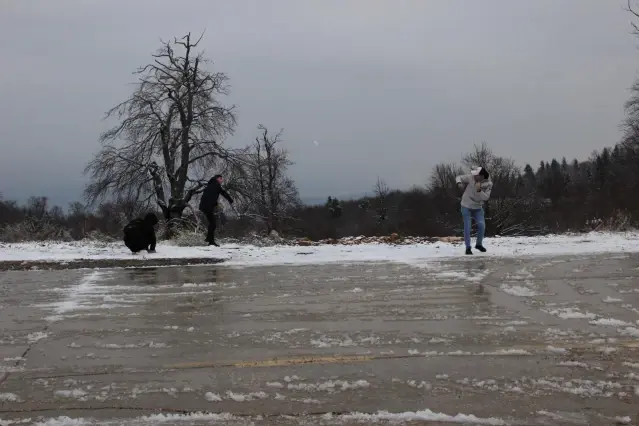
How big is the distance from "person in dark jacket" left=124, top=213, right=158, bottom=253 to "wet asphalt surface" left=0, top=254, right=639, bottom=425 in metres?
3.49

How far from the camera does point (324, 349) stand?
463 cm

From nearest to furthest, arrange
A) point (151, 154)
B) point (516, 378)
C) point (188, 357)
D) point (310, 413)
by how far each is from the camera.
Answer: point (310, 413) < point (516, 378) < point (188, 357) < point (151, 154)

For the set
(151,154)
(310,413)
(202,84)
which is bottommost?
(310,413)

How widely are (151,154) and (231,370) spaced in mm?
23782

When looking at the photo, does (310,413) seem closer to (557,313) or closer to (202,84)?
(557,313)

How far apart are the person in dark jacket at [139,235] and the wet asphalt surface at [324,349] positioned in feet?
11.4

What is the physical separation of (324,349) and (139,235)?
8.02 meters

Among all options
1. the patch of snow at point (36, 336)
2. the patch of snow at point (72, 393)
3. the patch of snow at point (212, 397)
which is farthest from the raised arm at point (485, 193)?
the patch of snow at point (72, 393)

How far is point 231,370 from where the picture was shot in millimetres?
4160

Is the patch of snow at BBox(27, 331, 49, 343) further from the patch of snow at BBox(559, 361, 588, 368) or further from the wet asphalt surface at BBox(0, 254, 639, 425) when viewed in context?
the patch of snow at BBox(559, 361, 588, 368)

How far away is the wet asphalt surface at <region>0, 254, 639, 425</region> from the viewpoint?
349cm

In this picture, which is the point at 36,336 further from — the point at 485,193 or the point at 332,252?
the point at 485,193

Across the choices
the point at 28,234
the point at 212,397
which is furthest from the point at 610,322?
the point at 28,234

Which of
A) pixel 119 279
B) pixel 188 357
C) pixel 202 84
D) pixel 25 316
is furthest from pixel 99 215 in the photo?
pixel 188 357
